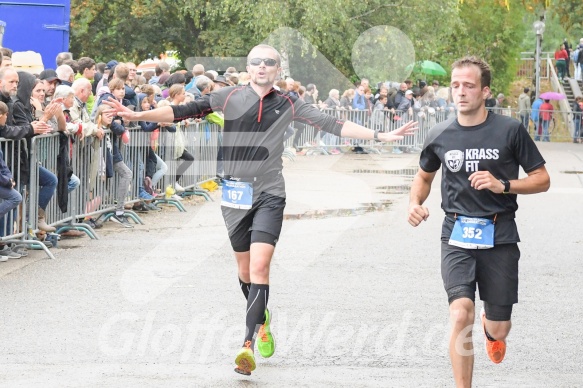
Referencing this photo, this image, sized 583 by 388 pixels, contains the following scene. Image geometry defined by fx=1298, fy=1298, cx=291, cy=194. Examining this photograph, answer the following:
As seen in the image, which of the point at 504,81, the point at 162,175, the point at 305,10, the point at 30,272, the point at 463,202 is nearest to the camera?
the point at 463,202

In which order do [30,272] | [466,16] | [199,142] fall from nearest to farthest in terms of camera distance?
[30,272]
[199,142]
[466,16]

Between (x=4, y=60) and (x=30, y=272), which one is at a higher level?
(x=4, y=60)

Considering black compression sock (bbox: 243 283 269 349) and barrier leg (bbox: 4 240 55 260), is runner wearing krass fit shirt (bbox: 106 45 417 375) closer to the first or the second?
black compression sock (bbox: 243 283 269 349)

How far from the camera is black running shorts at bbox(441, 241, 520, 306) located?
6.77 meters

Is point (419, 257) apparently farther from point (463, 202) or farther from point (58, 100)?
point (463, 202)

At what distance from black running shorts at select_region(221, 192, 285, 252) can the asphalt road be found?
2.29 ft

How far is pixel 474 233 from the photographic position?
22.2 feet

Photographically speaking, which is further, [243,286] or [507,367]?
[243,286]

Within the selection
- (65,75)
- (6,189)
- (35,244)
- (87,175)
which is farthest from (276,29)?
(6,189)

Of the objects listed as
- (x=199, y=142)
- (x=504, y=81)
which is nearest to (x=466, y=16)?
(x=504, y=81)

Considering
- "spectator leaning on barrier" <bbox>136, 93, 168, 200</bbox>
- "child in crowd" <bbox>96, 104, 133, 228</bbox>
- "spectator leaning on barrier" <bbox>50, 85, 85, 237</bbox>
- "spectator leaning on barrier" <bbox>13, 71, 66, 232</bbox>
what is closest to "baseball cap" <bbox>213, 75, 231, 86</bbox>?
"spectator leaning on barrier" <bbox>136, 93, 168, 200</bbox>

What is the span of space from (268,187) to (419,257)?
16.8ft

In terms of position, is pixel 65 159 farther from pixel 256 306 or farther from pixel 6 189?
pixel 256 306

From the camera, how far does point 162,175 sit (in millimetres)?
16719
